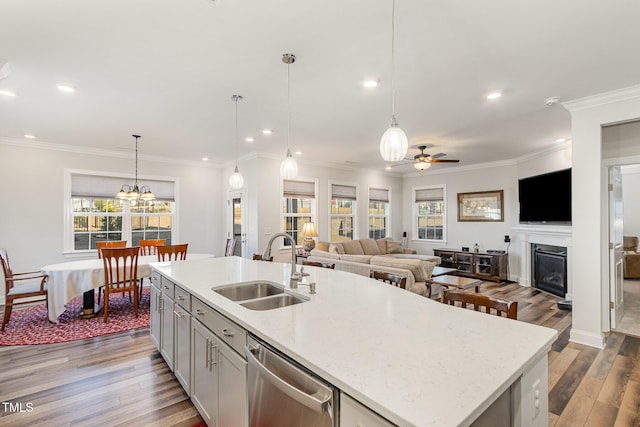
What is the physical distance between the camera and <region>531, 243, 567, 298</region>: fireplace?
17.0 feet

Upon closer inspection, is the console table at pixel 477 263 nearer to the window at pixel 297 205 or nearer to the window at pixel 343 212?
the window at pixel 343 212

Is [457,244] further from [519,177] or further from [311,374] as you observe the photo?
[311,374]

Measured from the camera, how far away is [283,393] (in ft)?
3.91

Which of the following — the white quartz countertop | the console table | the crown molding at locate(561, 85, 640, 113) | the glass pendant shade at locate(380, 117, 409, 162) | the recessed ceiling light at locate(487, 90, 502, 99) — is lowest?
the console table

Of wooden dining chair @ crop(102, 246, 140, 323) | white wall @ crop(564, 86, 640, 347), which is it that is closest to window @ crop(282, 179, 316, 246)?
wooden dining chair @ crop(102, 246, 140, 323)

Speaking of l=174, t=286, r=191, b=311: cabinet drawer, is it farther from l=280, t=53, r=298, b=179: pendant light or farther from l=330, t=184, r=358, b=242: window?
l=330, t=184, r=358, b=242: window

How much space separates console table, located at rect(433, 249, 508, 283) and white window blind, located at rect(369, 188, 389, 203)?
1.98 meters

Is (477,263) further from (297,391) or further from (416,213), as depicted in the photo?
(297,391)

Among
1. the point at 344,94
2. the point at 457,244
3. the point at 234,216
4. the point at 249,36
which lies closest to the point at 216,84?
the point at 249,36

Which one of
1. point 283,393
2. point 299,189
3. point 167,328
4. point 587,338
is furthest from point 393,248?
point 283,393

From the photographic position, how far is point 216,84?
3.00 m

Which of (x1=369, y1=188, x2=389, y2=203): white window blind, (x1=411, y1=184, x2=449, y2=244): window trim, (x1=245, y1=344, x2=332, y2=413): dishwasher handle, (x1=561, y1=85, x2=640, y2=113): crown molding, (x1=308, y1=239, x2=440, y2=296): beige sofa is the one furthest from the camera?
(x1=369, y1=188, x2=389, y2=203): white window blind

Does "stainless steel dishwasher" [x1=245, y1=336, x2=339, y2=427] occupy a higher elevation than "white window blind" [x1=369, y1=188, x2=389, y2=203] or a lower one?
lower

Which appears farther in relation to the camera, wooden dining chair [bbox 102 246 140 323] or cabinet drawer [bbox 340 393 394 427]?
wooden dining chair [bbox 102 246 140 323]
